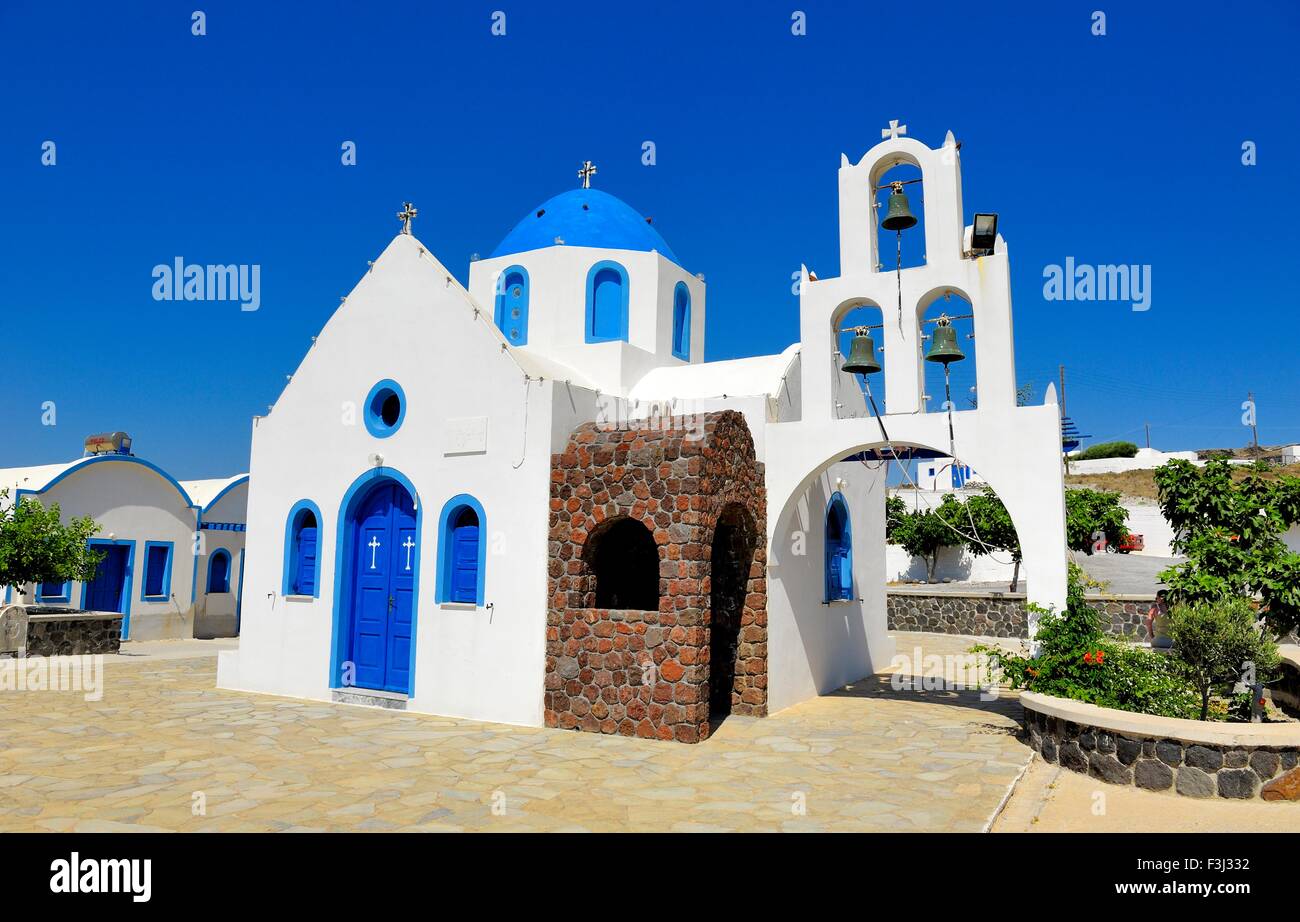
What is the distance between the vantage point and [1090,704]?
26.3 ft

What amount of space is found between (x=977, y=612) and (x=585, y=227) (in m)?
13.9

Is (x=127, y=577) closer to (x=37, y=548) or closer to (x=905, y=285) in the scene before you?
(x=37, y=548)

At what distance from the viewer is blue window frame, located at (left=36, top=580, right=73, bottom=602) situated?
17.6 metres

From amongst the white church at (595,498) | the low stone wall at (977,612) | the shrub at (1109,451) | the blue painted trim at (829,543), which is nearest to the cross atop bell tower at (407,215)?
the white church at (595,498)

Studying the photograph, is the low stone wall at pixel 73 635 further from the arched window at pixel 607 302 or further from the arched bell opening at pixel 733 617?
the arched bell opening at pixel 733 617

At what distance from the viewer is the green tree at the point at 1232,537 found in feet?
33.8

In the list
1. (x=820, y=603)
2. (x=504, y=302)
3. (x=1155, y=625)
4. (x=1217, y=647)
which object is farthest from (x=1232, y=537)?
(x=504, y=302)

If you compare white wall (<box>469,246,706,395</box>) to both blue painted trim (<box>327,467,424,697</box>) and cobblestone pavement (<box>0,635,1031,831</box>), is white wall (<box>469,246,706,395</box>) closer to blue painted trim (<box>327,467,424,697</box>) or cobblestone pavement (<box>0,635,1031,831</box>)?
blue painted trim (<box>327,467,424,697</box>)

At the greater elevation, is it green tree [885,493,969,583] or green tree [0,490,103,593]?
green tree [885,493,969,583]

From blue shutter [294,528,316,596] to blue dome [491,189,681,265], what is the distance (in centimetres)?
590

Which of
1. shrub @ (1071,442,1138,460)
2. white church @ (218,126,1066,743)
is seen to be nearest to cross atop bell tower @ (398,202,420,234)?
white church @ (218,126,1066,743)

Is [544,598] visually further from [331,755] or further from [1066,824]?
[1066,824]

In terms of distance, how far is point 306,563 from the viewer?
12180 mm
